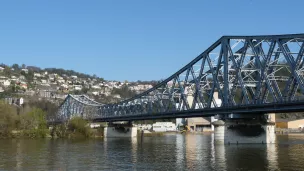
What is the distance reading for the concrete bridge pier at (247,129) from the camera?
75125 millimetres

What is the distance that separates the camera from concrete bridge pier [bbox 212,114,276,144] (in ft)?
246

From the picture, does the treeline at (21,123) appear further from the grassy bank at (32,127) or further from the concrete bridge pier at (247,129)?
the concrete bridge pier at (247,129)

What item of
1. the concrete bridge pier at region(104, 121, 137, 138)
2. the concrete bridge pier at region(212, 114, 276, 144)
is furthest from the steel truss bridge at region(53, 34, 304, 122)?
the concrete bridge pier at region(104, 121, 137, 138)

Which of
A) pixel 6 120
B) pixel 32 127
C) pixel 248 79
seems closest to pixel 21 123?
pixel 32 127

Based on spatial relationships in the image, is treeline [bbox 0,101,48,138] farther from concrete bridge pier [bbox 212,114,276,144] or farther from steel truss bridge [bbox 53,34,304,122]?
concrete bridge pier [bbox 212,114,276,144]

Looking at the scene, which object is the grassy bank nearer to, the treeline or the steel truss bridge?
the treeline

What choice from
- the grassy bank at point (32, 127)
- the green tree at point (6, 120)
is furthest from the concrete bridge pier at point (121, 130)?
the green tree at point (6, 120)

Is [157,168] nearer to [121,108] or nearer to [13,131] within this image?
[13,131]

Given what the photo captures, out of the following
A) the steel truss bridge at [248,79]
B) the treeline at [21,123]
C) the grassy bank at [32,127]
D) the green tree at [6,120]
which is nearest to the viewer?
the steel truss bridge at [248,79]

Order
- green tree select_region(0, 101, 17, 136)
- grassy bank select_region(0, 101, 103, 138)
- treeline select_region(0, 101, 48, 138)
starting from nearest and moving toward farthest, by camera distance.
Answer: green tree select_region(0, 101, 17, 136), treeline select_region(0, 101, 48, 138), grassy bank select_region(0, 101, 103, 138)

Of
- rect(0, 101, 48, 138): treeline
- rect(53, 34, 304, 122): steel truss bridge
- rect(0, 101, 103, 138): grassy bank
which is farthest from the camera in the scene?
rect(0, 101, 103, 138): grassy bank

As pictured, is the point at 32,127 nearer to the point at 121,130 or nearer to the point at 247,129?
the point at 121,130

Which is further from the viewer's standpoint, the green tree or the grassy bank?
the grassy bank

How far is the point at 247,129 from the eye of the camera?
75938 millimetres
